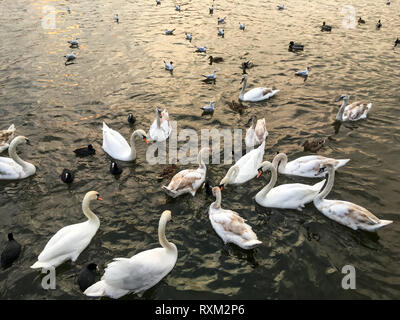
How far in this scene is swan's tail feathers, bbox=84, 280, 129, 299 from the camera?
18.9 ft

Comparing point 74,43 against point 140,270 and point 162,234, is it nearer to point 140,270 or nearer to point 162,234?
point 162,234

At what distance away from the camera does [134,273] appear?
19.0 feet

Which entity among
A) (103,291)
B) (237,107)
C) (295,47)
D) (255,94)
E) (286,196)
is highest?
(295,47)

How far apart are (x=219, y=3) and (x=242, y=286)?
36209 mm

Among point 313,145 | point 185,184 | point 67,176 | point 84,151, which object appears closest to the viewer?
point 185,184

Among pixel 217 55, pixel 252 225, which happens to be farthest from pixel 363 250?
pixel 217 55

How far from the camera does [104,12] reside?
97.6 ft

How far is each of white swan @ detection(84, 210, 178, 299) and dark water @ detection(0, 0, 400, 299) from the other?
1.12 feet

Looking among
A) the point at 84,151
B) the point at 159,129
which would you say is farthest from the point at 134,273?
the point at 159,129

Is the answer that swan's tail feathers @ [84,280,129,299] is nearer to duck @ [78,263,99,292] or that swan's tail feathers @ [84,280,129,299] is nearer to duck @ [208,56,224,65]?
duck @ [78,263,99,292]

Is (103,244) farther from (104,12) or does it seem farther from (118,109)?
(104,12)

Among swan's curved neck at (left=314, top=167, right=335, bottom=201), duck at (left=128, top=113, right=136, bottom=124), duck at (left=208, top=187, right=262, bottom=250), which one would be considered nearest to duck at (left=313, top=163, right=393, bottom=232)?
swan's curved neck at (left=314, top=167, right=335, bottom=201)

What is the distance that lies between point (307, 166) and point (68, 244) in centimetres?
706

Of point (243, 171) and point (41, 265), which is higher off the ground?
point (243, 171)
